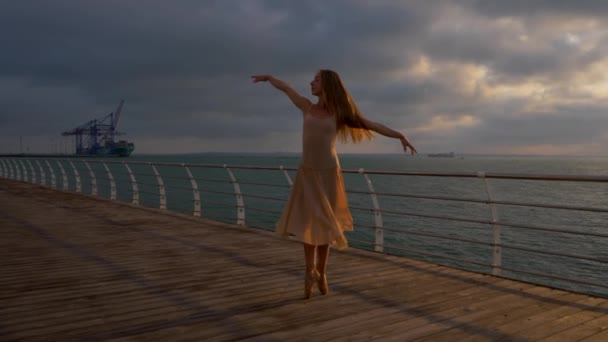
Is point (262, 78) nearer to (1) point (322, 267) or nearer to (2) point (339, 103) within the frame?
(2) point (339, 103)

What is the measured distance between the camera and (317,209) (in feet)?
11.0

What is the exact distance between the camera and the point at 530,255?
1819 cm

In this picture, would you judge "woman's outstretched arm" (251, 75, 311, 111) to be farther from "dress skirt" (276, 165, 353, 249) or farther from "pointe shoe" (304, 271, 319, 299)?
"pointe shoe" (304, 271, 319, 299)

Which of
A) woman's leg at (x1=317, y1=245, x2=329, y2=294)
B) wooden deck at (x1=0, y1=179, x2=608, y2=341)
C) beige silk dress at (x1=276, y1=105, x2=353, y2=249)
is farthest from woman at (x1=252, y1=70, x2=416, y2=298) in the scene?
wooden deck at (x1=0, y1=179, x2=608, y2=341)

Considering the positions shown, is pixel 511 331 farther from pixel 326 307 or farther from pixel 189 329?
pixel 189 329

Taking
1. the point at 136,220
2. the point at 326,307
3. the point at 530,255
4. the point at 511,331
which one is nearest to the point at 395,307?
the point at 326,307

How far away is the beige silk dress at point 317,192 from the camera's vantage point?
3328 millimetres

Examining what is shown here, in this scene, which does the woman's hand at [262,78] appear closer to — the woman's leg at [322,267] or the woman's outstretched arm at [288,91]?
the woman's outstretched arm at [288,91]

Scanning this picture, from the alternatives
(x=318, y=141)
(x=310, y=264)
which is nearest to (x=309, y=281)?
(x=310, y=264)

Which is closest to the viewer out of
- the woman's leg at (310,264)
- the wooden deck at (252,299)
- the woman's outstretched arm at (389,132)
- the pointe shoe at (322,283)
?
the wooden deck at (252,299)

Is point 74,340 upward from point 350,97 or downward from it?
downward

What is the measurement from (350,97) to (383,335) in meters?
1.52

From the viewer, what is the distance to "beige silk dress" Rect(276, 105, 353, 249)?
3328 mm

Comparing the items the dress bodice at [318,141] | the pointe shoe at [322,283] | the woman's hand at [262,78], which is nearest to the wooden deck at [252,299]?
the pointe shoe at [322,283]
